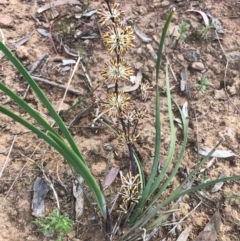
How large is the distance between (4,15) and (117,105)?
120 centimetres

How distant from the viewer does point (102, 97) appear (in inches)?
76.4

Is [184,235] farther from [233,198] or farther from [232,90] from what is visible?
[232,90]

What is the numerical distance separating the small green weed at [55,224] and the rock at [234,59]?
3.91 ft

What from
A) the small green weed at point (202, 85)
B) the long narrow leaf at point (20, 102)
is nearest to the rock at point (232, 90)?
the small green weed at point (202, 85)

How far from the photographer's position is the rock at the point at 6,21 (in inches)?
85.7

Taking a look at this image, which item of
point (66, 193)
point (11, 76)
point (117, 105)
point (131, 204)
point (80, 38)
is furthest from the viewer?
point (80, 38)

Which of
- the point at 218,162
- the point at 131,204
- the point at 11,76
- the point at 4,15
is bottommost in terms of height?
the point at 218,162

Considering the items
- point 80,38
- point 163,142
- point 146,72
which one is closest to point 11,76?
point 80,38

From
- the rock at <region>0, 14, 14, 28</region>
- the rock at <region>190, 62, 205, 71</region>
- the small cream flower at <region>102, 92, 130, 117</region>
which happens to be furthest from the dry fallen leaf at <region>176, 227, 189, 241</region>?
the rock at <region>0, 14, 14, 28</region>

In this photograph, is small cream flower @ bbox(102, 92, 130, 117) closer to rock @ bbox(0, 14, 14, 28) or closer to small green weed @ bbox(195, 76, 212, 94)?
small green weed @ bbox(195, 76, 212, 94)

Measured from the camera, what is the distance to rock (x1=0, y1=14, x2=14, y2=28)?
2176 mm

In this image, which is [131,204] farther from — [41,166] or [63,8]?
[63,8]

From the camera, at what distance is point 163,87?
6.54 ft

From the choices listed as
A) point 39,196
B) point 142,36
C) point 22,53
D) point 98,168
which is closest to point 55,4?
point 22,53
